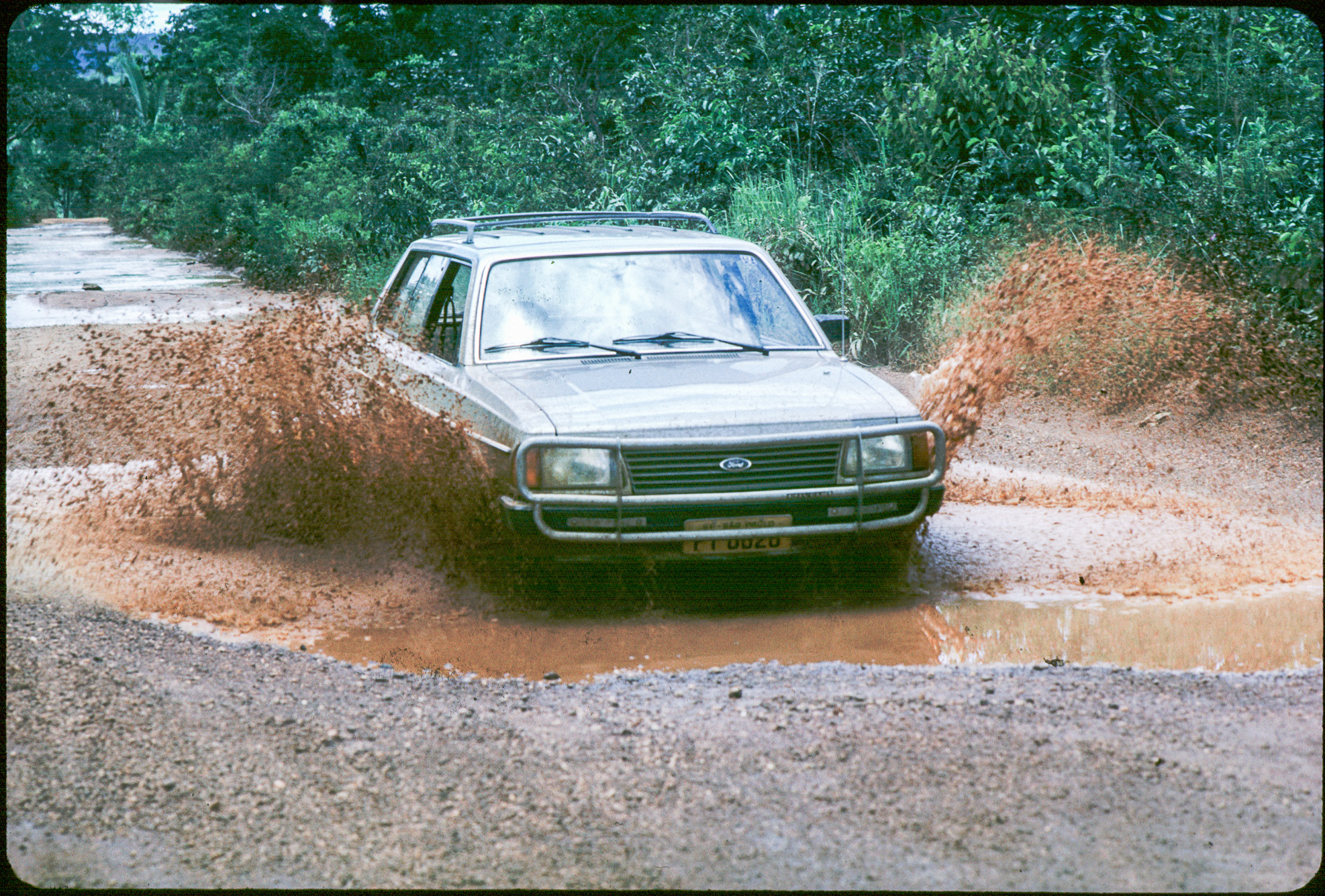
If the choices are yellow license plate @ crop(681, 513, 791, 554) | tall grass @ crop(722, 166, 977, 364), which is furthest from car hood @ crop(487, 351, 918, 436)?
tall grass @ crop(722, 166, 977, 364)

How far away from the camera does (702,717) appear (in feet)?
12.5

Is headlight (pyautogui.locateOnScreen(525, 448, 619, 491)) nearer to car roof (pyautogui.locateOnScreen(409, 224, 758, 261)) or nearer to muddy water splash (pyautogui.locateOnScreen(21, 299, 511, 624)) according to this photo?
muddy water splash (pyautogui.locateOnScreen(21, 299, 511, 624))

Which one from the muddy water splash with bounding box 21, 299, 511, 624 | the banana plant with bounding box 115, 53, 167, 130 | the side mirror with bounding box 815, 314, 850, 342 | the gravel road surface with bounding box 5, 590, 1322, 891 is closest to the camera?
the gravel road surface with bounding box 5, 590, 1322, 891

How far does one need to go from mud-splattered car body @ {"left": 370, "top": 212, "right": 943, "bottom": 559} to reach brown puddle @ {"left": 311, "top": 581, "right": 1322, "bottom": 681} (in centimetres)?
37

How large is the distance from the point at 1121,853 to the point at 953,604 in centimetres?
246

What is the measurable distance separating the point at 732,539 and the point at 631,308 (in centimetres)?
147

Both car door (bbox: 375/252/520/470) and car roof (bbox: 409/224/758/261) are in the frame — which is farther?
car roof (bbox: 409/224/758/261)

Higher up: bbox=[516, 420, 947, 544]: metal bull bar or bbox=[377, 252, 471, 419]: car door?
bbox=[377, 252, 471, 419]: car door

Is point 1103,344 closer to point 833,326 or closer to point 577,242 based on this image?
point 833,326

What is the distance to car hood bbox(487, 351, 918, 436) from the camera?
4785 mm

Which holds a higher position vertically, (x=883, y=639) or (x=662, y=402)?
(x=662, y=402)

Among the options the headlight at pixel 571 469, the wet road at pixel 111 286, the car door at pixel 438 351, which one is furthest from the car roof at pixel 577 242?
the wet road at pixel 111 286

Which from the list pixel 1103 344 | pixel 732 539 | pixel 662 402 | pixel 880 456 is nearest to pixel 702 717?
pixel 732 539

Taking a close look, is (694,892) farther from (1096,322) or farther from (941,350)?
(941,350)
